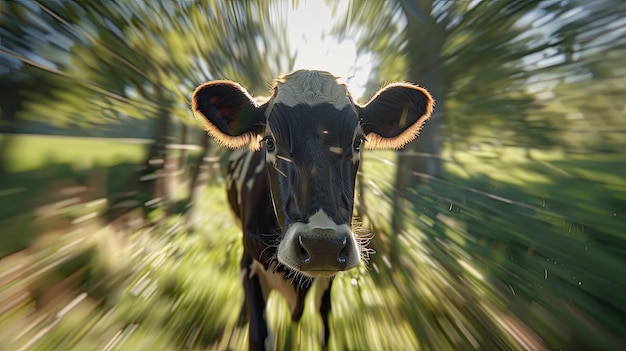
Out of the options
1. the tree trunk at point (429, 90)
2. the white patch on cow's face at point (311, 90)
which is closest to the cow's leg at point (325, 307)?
the white patch on cow's face at point (311, 90)

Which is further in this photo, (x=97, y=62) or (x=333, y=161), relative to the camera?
Answer: (x=97, y=62)

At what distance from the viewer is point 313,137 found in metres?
1.46

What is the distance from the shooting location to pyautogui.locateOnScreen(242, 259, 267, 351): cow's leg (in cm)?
196

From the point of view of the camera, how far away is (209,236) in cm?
411

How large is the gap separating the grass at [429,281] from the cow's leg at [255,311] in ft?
0.95

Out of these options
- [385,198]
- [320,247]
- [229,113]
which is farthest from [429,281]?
[229,113]

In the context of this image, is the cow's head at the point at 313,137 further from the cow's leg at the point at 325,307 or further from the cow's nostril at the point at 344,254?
the cow's leg at the point at 325,307

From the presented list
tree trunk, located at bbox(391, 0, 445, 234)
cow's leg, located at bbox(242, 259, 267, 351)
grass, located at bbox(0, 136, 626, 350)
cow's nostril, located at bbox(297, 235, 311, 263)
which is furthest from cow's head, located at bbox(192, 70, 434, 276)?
tree trunk, located at bbox(391, 0, 445, 234)

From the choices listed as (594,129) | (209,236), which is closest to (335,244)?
(594,129)

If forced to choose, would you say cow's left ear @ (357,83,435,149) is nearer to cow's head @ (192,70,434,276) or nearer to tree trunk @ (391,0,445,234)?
cow's head @ (192,70,434,276)

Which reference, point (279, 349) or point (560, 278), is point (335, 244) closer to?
point (279, 349)

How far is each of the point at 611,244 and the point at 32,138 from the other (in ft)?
11.9

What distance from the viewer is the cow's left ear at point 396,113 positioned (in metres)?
1.84

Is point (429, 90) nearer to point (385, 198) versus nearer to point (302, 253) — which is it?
point (385, 198)
